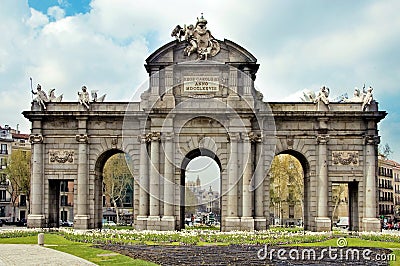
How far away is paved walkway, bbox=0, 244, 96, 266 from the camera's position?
83.5 feet

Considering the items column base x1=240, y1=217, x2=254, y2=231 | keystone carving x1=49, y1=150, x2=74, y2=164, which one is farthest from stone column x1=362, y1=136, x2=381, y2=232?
keystone carving x1=49, y1=150, x2=74, y2=164

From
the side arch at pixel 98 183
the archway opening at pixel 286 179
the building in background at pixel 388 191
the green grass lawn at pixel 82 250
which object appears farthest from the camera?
the building in background at pixel 388 191

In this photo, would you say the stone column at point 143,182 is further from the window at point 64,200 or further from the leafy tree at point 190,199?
the window at point 64,200

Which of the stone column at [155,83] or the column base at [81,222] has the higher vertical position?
the stone column at [155,83]

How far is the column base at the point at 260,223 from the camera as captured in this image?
4622 centimetres

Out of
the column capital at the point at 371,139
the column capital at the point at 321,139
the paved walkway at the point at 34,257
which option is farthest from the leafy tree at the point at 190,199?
the paved walkway at the point at 34,257

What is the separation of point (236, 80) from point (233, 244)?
15.3m

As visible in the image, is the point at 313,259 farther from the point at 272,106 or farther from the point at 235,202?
the point at 272,106

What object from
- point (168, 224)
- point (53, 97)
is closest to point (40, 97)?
point (53, 97)

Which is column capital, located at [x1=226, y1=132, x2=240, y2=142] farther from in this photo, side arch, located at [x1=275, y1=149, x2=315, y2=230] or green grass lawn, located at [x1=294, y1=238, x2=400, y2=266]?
green grass lawn, located at [x1=294, y1=238, x2=400, y2=266]

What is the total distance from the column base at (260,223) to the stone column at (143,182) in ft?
27.7

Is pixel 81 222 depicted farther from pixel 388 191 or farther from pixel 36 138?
pixel 388 191

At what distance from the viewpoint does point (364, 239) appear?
41.0 m

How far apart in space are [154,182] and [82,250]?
15658 millimetres
